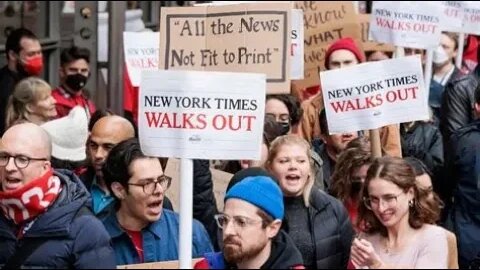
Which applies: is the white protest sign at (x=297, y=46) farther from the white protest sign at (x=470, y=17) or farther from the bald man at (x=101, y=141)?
the white protest sign at (x=470, y=17)

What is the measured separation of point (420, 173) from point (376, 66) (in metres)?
0.82

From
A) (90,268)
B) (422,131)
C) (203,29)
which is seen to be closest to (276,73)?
(203,29)

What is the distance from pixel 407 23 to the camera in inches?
444

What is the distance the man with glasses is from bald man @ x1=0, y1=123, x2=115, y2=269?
297 mm

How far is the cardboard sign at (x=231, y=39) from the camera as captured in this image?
6.93 meters

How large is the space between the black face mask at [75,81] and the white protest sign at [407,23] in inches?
87.4

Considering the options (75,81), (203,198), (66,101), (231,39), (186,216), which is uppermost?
(231,39)

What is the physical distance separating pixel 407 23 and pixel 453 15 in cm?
156

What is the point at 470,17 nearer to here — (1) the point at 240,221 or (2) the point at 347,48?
(2) the point at 347,48

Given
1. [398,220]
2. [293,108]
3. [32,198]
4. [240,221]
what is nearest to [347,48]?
[293,108]

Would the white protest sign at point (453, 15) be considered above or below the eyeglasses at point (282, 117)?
above

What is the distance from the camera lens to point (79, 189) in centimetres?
648

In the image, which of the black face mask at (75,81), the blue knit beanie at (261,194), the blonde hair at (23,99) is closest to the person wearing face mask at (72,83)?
the black face mask at (75,81)

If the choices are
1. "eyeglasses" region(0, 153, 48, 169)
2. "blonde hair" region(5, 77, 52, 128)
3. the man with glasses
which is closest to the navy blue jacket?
"eyeglasses" region(0, 153, 48, 169)
